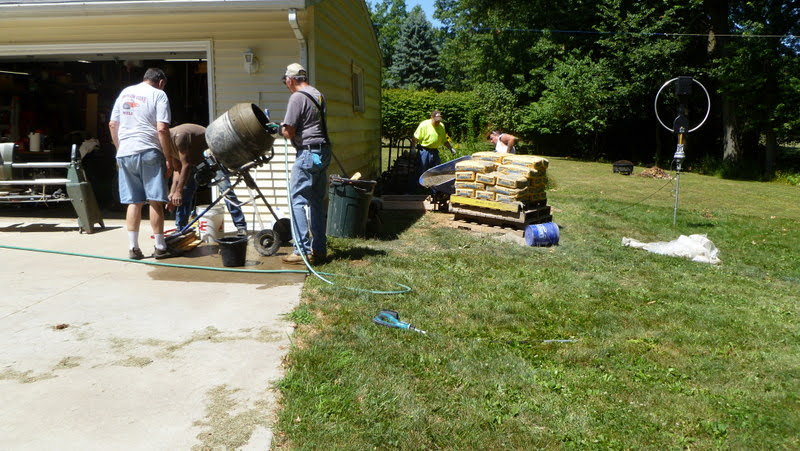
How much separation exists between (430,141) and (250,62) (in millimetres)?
4907

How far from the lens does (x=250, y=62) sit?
7.92 m

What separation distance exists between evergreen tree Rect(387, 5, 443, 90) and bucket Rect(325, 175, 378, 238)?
4527 centimetres

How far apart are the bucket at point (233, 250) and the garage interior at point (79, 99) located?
516 cm

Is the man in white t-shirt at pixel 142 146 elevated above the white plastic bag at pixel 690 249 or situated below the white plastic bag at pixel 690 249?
above

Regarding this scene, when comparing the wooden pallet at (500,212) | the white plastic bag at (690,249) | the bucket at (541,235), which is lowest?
the white plastic bag at (690,249)

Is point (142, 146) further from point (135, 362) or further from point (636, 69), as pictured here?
point (636, 69)

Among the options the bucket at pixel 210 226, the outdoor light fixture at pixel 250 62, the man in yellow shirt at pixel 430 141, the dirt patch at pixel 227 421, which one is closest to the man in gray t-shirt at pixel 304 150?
the bucket at pixel 210 226

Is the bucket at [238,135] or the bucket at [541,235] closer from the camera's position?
the bucket at [238,135]

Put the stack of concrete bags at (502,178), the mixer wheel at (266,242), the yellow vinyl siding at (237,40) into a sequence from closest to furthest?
the mixer wheel at (266,242) → the yellow vinyl siding at (237,40) → the stack of concrete bags at (502,178)

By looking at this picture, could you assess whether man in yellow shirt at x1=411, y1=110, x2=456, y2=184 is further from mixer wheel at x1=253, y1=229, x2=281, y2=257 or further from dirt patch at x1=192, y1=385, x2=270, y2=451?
dirt patch at x1=192, y1=385, x2=270, y2=451

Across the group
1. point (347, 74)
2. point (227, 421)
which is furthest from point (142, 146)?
point (347, 74)

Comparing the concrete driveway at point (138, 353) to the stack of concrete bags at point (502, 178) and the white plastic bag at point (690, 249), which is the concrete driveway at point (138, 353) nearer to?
the stack of concrete bags at point (502, 178)

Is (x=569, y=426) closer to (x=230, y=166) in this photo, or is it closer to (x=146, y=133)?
(x=230, y=166)

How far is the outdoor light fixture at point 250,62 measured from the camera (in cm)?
790
